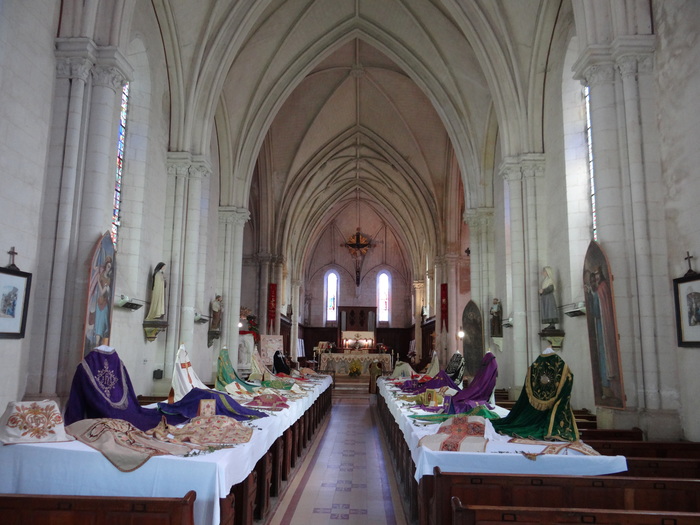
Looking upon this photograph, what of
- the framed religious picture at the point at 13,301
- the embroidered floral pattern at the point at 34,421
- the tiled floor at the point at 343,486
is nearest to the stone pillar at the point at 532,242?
the tiled floor at the point at 343,486

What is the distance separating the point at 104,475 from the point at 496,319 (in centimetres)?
1382

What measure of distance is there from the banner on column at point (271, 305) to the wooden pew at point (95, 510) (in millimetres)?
24539

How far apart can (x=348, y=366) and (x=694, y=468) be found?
26.6 meters

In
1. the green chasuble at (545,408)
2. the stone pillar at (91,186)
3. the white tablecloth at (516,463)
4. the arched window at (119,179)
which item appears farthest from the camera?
the arched window at (119,179)

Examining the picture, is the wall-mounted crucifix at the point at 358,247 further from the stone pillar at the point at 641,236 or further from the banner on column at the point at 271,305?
the stone pillar at the point at 641,236

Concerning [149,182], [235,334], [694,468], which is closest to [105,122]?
[149,182]

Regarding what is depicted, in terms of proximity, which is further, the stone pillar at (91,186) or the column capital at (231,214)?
the column capital at (231,214)

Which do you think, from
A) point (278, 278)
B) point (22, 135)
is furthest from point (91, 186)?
point (278, 278)

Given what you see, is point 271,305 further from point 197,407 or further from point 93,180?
point 197,407

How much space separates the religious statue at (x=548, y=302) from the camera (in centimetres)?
1286

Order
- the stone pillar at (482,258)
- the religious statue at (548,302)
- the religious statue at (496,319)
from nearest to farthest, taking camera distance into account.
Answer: the religious statue at (548,302) → the religious statue at (496,319) → the stone pillar at (482,258)

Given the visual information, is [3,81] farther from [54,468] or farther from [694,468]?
[694,468]

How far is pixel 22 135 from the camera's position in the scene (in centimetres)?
862

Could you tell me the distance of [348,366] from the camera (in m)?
32.1
